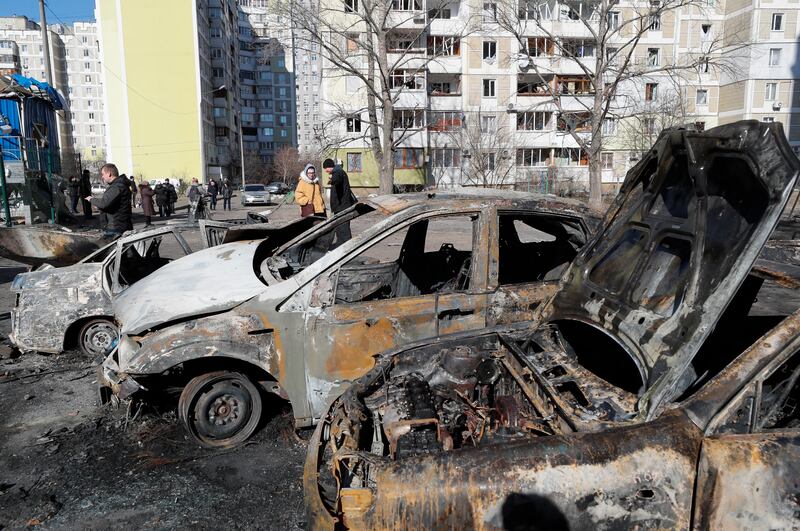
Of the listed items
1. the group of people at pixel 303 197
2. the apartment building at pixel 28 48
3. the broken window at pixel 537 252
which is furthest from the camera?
the apartment building at pixel 28 48

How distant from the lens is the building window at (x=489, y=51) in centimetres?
4222

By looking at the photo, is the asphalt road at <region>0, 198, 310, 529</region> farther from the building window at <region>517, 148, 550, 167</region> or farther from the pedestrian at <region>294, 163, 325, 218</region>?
the building window at <region>517, 148, 550, 167</region>

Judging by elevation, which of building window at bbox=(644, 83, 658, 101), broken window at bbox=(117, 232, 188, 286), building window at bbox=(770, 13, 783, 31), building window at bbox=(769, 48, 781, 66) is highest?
building window at bbox=(770, 13, 783, 31)

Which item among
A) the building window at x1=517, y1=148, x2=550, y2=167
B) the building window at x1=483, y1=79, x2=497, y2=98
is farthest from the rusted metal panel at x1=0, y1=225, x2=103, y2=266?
the building window at x1=483, y1=79, x2=497, y2=98

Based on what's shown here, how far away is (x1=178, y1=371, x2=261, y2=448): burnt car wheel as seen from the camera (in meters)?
3.83

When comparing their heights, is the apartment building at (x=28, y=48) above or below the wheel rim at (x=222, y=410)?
above

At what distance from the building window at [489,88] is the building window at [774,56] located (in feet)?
73.6

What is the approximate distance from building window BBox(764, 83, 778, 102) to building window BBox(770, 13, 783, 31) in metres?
4.23

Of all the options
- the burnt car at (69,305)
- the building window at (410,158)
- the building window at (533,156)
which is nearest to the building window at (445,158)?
the building window at (410,158)

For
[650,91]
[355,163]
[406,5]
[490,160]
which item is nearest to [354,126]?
[355,163]

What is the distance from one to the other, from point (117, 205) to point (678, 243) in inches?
287

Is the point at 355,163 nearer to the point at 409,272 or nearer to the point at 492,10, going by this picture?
the point at 492,10

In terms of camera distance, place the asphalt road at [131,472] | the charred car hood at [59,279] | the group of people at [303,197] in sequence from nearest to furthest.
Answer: the asphalt road at [131,472] → the charred car hood at [59,279] → the group of people at [303,197]

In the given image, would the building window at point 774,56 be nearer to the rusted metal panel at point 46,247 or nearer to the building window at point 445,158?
the building window at point 445,158
